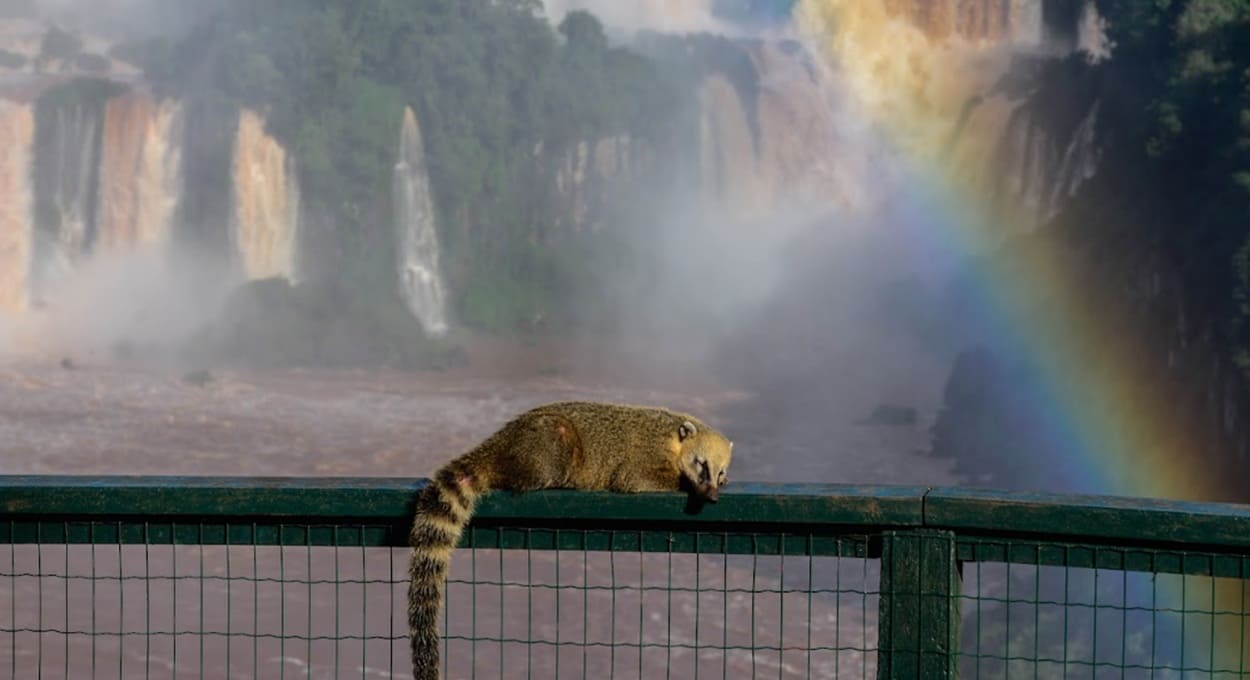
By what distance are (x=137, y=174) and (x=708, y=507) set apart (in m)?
62.5

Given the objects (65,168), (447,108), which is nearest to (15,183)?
(65,168)

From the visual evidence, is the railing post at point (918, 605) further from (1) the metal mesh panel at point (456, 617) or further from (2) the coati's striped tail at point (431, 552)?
(1) the metal mesh panel at point (456, 617)

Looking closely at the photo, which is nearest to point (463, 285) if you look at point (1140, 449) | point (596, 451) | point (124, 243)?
point (124, 243)

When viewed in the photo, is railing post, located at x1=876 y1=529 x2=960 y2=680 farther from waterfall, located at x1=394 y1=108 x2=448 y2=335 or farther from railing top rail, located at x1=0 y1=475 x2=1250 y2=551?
waterfall, located at x1=394 y1=108 x2=448 y2=335

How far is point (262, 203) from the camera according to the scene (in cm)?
6600

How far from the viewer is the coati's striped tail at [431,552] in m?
3.26

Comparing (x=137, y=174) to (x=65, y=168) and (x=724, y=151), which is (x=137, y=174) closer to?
(x=65, y=168)

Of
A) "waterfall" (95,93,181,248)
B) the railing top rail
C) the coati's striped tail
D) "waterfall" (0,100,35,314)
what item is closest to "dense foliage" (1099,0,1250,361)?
the railing top rail

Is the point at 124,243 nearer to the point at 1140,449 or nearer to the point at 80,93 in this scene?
the point at 80,93

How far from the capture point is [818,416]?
6656cm

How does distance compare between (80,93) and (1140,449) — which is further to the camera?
(80,93)

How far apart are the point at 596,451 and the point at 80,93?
206 ft

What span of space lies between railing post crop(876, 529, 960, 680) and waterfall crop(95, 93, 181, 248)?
61.9 m

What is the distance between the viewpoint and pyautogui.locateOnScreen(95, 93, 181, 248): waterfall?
62.6 meters
